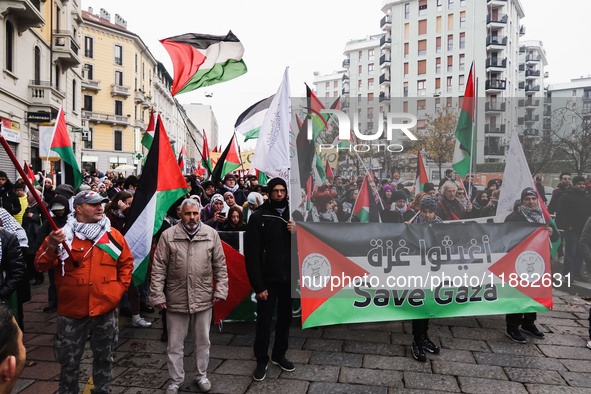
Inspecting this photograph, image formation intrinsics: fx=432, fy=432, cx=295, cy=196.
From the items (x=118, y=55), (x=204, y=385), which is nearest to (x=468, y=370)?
(x=204, y=385)

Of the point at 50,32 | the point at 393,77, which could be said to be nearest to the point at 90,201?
the point at 50,32

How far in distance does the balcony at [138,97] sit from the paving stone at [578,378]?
179 ft

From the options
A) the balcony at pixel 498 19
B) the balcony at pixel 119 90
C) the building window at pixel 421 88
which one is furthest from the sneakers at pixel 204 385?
the balcony at pixel 498 19

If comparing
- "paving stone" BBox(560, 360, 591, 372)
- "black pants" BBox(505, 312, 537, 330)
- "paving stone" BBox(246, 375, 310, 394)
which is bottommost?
"paving stone" BBox(246, 375, 310, 394)

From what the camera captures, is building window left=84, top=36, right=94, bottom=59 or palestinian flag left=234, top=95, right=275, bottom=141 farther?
building window left=84, top=36, right=94, bottom=59

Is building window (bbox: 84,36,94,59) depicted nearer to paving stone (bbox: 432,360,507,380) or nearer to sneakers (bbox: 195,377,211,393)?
sneakers (bbox: 195,377,211,393)

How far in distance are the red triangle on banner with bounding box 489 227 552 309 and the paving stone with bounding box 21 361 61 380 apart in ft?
14.8

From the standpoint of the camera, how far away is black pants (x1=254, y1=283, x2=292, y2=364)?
13.2ft

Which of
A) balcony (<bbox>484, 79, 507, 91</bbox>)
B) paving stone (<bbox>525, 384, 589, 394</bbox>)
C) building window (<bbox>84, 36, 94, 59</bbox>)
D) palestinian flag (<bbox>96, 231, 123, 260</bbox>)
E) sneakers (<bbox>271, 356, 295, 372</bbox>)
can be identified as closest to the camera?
palestinian flag (<bbox>96, 231, 123, 260</bbox>)

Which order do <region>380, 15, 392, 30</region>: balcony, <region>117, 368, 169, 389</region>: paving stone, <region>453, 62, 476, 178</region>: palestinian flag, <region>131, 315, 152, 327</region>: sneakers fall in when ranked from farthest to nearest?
<region>380, 15, 392, 30</region>: balcony < <region>453, 62, 476, 178</region>: palestinian flag < <region>131, 315, 152, 327</region>: sneakers < <region>117, 368, 169, 389</region>: paving stone

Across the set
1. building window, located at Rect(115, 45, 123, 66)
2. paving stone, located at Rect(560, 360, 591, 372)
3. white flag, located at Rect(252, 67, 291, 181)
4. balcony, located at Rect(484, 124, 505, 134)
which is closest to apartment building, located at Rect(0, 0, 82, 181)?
white flag, located at Rect(252, 67, 291, 181)

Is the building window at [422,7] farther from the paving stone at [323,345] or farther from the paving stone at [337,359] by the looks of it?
the paving stone at [337,359]

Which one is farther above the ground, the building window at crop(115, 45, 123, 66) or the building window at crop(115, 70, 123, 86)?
the building window at crop(115, 45, 123, 66)

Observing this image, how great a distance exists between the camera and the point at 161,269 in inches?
148
